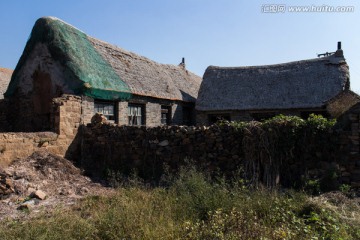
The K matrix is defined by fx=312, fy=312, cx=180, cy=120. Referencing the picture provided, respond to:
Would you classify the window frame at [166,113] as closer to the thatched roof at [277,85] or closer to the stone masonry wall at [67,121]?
the thatched roof at [277,85]

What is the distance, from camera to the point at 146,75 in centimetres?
1622

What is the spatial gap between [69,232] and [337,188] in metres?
6.23

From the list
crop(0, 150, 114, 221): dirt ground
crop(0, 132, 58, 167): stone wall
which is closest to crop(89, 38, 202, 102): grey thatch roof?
crop(0, 132, 58, 167): stone wall

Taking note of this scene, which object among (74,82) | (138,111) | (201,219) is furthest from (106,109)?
(201,219)

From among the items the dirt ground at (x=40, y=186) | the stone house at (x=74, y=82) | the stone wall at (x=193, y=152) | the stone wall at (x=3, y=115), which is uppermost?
the stone house at (x=74, y=82)

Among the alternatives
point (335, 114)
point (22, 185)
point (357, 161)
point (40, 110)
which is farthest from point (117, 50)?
point (357, 161)

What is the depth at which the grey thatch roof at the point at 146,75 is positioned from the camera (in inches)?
566

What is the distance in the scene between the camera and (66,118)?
1084 centimetres

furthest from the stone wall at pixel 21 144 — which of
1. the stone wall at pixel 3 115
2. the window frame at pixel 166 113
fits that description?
the window frame at pixel 166 113

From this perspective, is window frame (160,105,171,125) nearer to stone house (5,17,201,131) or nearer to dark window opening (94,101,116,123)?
stone house (5,17,201,131)

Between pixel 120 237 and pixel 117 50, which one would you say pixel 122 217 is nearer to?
pixel 120 237

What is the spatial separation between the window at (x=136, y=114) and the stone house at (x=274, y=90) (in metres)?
3.63

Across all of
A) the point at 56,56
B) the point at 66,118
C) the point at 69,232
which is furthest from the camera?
the point at 56,56

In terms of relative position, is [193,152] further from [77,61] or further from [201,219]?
[77,61]
